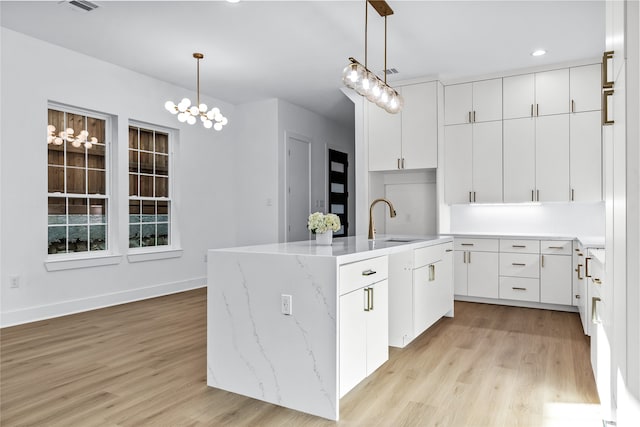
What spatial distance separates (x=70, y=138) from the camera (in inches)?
188

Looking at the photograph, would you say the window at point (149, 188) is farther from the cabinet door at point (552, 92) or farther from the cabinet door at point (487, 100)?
the cabinet door at point (552, 92)

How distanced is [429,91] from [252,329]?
406 cm

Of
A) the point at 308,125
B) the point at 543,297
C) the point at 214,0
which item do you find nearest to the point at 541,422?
the point at 543,297

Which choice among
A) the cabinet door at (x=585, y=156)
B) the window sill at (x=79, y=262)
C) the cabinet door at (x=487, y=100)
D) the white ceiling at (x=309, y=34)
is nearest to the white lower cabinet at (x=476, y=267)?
the cabinet door at (x=585, y=156)

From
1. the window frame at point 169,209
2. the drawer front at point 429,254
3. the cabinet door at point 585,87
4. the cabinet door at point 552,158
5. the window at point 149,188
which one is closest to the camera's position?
the drawer front at point 429,254

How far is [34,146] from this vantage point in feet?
14.1

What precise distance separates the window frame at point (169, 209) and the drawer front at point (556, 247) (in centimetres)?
452

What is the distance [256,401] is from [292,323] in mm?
534

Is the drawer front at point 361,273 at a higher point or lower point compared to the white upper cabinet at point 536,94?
lower

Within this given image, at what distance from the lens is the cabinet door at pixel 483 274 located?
4.95 m

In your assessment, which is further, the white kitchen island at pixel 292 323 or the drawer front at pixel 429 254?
the drawer front at pixel 429 254

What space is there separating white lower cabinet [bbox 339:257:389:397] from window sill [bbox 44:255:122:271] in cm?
356

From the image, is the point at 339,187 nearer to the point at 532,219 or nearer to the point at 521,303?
the point at 532,219

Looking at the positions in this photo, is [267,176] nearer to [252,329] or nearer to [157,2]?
[157,2]
